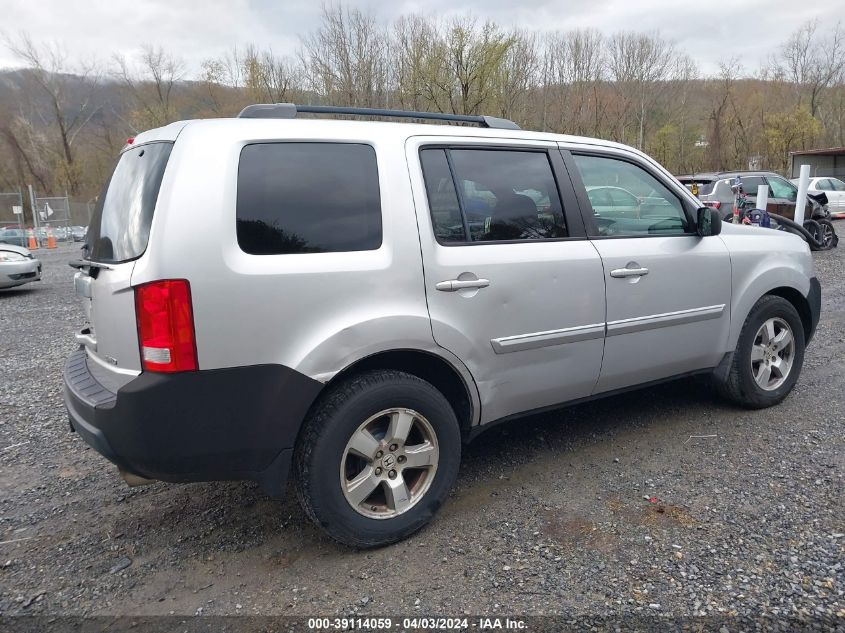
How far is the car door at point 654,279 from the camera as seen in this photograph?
336 centimetres

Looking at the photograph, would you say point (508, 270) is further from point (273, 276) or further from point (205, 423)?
point (205, 423)

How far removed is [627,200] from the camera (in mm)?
3650

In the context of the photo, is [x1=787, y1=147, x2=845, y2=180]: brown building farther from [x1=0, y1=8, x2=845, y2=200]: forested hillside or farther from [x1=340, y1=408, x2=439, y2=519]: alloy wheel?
[x1=340, y1=408, x2=439, y2=519]: alloy wheel

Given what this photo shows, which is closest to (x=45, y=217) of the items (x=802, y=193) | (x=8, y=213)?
(x=8, y=213)

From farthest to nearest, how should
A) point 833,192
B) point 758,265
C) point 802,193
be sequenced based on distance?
point 833,192 → point 802,193 → point 758,265

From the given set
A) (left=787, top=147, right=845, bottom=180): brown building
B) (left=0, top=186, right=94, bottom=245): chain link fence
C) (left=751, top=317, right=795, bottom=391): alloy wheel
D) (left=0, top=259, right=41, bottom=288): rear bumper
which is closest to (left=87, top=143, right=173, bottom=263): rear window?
(left=751, top=317, right=795, bottom=391): alloy wheel

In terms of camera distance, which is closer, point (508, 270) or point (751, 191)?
point (508, 270)

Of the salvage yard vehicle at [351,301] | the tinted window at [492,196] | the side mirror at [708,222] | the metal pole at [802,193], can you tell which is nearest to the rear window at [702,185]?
the metal pole at [802,193]

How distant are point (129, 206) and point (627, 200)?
274cm

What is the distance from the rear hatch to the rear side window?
1.20ft

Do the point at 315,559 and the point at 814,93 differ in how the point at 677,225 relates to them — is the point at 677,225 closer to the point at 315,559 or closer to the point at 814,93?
the point at 315,559

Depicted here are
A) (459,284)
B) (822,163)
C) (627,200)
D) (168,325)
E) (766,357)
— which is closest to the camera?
(168,325)

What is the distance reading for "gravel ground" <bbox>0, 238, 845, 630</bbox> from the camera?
7.73 ft

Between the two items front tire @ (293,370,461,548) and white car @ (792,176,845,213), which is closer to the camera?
front tire @ (293,370,461,548)
